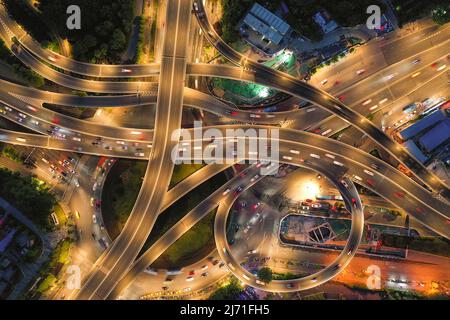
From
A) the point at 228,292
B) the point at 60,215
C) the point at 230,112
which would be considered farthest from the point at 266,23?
the point at 60,215

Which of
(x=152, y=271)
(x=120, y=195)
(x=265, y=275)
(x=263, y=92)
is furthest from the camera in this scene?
(x=120, y=195)

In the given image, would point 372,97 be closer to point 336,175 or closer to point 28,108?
point 336,175

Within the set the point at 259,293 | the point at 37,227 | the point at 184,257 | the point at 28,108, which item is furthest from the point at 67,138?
the point at 259,293

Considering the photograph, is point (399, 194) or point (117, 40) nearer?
point (399, 194)

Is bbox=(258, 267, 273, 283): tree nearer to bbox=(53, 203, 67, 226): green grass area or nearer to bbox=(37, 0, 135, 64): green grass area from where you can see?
bbox=(53, 203, 67, 226): green grass area

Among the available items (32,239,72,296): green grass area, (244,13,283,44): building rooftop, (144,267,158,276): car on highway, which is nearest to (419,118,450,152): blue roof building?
(244,13,283,44): building rooftop

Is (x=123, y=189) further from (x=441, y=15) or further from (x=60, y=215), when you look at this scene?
(x=441, y=15)

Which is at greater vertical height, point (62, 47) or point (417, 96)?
point (62, 47)
